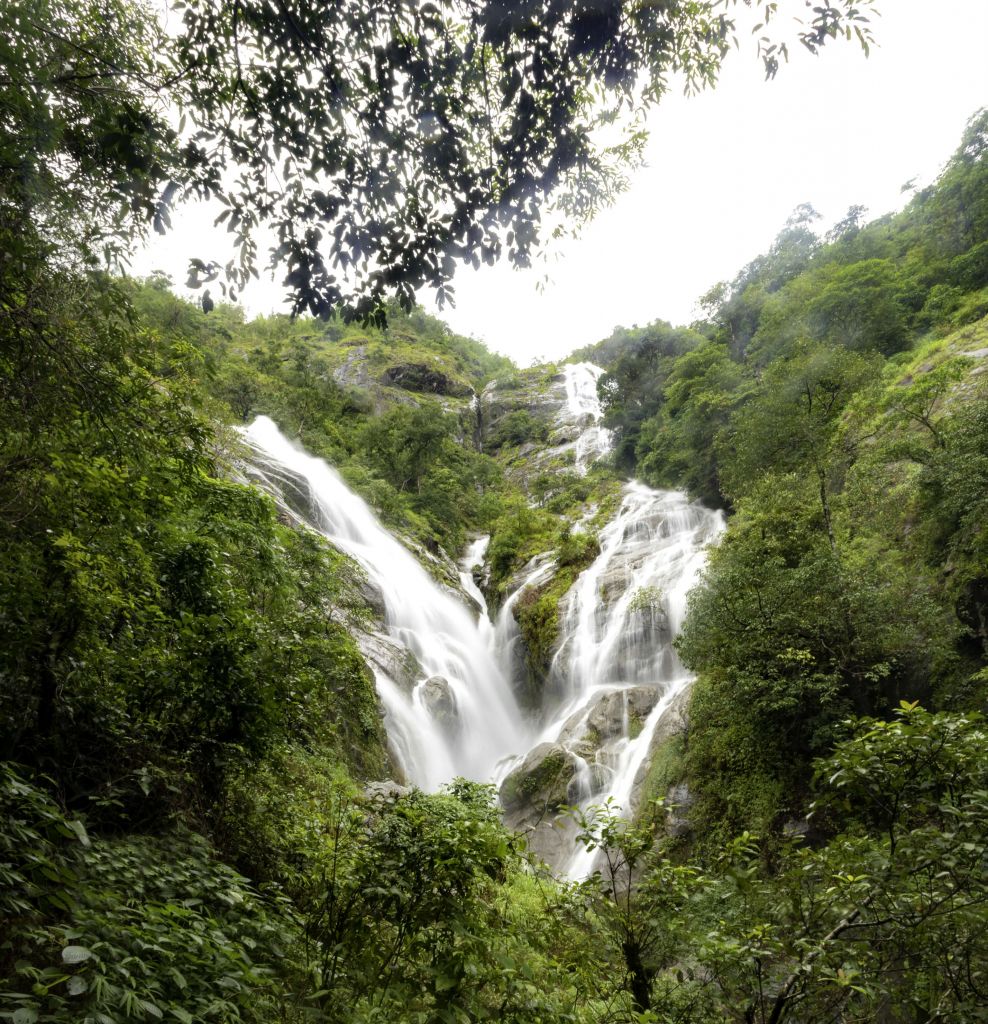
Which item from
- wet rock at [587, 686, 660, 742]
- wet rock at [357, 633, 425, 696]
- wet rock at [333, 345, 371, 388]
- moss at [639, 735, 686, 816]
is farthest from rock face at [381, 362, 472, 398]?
moss at [639, 735, 686, 816]

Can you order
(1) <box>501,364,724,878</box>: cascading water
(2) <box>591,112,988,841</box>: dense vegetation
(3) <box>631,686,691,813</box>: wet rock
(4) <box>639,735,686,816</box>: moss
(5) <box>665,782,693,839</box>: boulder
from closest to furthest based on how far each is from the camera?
(2) <box>591,112,988,841</box>: dense vegetation → (5) <box>665,782,693,839</box>: boulder → (4) <box>639,735,686,816</box>: moss → (3) <box>631,686,691,813</box>: wet rock → (1) <box>501,364,724,878</box>: cascading water

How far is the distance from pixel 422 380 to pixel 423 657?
36.8 m

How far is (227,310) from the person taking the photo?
52.3 metres

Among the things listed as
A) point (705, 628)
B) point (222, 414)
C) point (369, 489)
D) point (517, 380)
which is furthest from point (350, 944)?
point (517, 380)

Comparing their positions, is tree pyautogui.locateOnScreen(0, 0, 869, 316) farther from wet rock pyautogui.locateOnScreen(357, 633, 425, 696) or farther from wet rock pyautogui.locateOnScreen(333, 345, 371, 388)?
wet rock pyautogui.locateOnScreen(333, 345, 371, 388)

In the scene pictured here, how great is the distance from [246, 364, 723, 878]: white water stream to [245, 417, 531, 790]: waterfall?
53 mm

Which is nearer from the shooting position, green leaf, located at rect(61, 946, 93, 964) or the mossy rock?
green leaf, located at rect(61, 946, 93, 964)

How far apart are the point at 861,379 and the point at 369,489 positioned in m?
19.5

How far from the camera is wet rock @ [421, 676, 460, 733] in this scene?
16.0 metres

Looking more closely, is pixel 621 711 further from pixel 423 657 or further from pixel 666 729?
pixel 423 657

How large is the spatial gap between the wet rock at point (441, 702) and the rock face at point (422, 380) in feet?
116

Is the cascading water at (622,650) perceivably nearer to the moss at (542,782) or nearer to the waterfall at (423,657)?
the moss at (542,782)

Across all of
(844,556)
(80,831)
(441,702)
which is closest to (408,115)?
(80,831)

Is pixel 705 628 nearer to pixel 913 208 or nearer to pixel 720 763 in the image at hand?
pixel 720 763
